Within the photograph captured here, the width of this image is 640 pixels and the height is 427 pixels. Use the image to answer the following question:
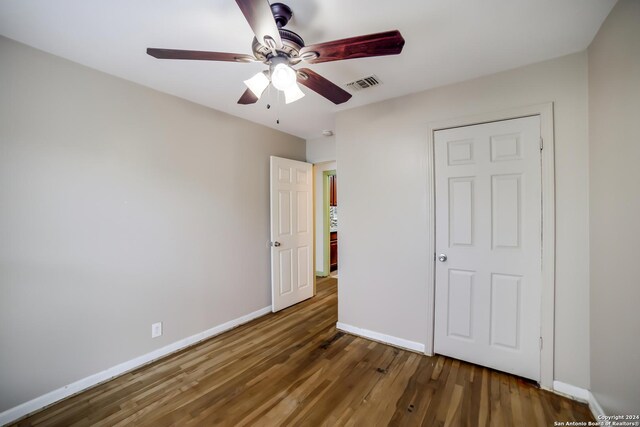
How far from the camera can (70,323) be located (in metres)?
1.96

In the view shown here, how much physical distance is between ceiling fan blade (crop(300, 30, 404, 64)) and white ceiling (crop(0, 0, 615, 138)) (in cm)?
33

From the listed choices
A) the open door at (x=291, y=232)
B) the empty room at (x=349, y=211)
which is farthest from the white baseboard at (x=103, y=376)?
the open door at (x=291, y=232)

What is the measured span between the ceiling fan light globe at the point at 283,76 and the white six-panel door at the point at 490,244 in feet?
5.25

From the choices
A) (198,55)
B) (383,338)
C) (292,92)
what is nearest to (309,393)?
(383,338)

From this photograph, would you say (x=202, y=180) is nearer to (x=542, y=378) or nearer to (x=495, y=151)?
(x=495, y=151)

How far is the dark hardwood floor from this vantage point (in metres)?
1.72

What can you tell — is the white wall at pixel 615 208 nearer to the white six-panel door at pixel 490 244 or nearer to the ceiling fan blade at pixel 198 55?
the white six-panel door at pixel 490 244

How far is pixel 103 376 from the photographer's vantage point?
83.0 inches

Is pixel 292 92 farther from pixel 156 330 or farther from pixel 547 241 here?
pixel 156 330

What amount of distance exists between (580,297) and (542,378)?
68 cm

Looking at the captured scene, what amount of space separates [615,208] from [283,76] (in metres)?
1.98

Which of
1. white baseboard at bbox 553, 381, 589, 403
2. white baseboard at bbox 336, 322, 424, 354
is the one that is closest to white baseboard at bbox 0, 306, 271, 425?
white baseboard at bbox 336, 322, 424, 354

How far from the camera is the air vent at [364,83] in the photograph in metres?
2.24

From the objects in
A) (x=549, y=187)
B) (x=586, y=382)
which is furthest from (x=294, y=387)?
(x=549, y=187)
